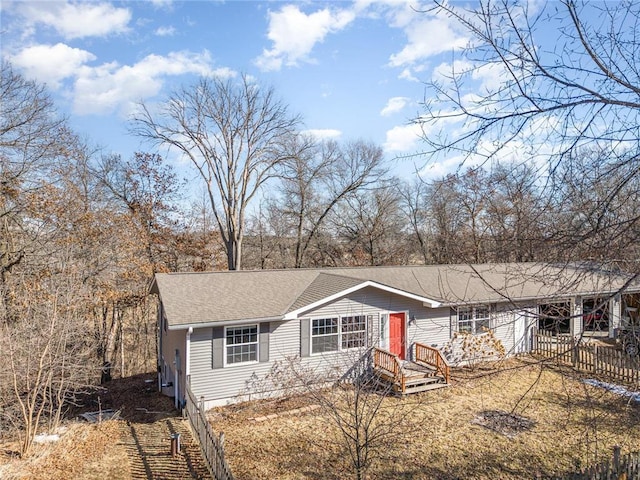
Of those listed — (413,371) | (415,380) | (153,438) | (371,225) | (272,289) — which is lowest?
(153,438)

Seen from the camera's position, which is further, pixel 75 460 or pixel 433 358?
pixel 433 358

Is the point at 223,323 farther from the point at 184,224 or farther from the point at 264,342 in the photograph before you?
the point at 184,224

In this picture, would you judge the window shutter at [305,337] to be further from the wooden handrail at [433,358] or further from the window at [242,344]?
the wooden handrail at [433,358]

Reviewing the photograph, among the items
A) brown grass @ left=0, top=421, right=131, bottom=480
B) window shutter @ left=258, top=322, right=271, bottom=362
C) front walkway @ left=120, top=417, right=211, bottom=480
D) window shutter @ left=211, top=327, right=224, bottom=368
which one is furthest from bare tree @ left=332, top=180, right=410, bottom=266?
brown grass @ left=0, top=421, right=131, bottom=480

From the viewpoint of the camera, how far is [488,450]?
892 centimetres

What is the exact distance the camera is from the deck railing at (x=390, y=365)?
12617 millimetres

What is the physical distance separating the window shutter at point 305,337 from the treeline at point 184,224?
17.0 feet

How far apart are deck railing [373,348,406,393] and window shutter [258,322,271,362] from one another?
373 cm

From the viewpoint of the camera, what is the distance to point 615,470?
620cm

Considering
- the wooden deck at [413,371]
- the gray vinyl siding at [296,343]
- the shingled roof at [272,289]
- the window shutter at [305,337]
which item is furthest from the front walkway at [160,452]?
the wooden deck at [413,371]

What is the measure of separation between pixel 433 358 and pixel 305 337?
→ 4.55 meters

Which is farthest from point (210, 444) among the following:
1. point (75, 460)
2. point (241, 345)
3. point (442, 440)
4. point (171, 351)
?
point (171, 351)

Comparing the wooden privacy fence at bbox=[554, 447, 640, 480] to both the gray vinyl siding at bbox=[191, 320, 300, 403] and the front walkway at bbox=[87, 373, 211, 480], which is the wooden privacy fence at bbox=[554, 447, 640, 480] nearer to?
the front walkway at bbox=[87, 373, 211, 480]

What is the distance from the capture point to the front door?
579 inches
